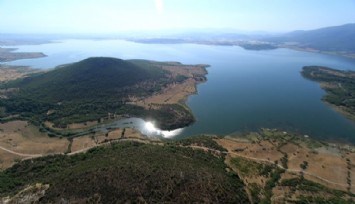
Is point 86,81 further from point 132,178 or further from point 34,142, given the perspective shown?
point 132,178

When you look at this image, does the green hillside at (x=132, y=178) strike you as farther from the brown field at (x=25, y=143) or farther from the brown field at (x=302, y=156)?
the brown field at (x=302, y=156)

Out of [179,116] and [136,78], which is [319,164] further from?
[136,78]

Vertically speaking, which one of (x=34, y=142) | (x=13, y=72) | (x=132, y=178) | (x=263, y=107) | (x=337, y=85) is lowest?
(x=13, y=72)

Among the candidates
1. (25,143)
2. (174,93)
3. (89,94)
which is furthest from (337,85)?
(25,143)

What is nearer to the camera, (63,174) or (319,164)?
(63,174)

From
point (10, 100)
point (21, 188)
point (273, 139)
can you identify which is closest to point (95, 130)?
point (21, 188)
